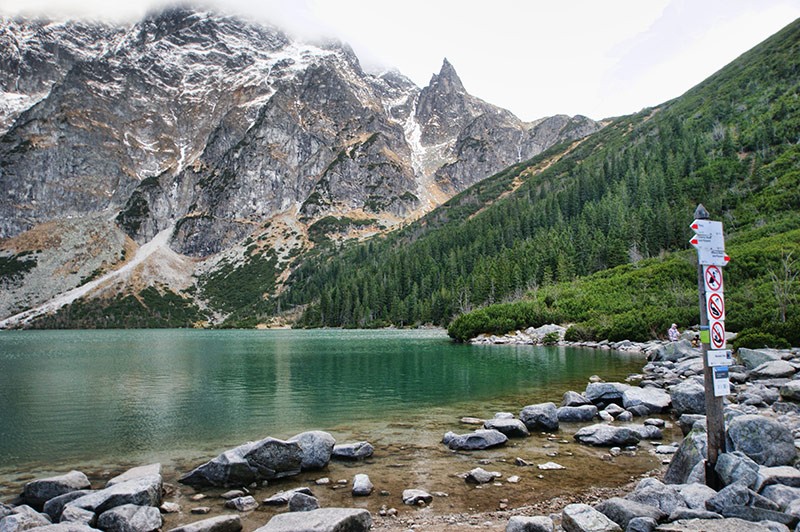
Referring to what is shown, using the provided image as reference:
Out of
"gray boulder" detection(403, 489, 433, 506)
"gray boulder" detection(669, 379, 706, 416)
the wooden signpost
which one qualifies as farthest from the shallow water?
"gray boulder" detection(669, 379, 706, 416)

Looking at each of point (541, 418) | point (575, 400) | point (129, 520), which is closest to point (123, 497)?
point (129, 520)

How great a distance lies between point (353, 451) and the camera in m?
15.8

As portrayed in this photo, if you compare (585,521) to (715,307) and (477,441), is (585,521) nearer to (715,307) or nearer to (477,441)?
(715,307)

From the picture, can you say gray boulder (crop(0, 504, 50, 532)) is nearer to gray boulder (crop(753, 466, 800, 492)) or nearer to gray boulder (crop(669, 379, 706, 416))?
gray boulder (crop(753, 466, 800, 492))

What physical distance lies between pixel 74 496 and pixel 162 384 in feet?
86.2

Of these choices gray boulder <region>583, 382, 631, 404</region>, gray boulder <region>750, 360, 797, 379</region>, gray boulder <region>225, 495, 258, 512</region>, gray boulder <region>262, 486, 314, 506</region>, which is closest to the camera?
gray boulder <region>225, 495, 258, 512</region>

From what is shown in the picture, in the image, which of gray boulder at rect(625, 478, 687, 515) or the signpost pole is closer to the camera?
gray boulder at rect(625, 478, 687, 515)

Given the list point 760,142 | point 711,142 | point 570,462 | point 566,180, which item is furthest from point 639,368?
point 566,180

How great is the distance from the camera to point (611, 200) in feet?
413

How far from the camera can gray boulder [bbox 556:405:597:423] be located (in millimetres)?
20109

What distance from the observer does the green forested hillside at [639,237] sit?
5944 cm

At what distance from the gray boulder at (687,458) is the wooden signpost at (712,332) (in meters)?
0.77

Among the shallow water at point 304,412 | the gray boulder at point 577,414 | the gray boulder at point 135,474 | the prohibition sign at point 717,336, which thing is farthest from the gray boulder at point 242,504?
the gray boulder at point 577,414

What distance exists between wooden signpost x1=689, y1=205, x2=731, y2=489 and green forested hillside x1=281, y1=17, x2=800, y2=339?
103ft
